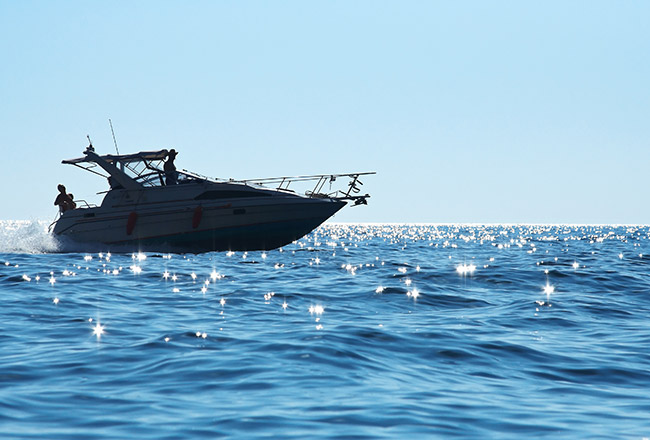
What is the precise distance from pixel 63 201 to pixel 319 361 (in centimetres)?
2104

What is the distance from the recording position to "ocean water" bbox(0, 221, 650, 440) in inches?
166

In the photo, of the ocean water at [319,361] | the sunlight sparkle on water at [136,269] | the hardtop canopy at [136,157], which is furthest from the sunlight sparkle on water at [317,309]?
the hardtop canopy at [136,157]

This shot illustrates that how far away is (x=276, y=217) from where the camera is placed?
73.8ft

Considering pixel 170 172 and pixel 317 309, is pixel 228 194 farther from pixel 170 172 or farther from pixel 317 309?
pixel 317 309

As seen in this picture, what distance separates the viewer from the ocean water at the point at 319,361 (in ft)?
13.8

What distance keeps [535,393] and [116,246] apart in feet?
65.4

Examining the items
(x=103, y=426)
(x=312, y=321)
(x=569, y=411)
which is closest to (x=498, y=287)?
(x=312, y=321)

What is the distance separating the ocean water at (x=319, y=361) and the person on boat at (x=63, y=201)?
12.4 meters

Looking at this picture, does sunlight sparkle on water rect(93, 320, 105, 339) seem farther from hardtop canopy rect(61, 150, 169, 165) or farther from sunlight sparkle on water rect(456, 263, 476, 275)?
hardtop canopy rect(61, 150, 169, 165)

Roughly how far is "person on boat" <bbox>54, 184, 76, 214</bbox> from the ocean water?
12389 millimetres

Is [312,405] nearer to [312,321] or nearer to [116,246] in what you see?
[312,321]

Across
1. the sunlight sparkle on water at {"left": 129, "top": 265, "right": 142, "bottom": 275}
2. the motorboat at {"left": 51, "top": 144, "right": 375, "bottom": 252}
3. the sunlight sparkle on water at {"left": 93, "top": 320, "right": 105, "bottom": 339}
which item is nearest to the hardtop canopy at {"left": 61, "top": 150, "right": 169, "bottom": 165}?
the motorboat at {"left": 51, "top": 144, "right": 375, "bottom": 252}

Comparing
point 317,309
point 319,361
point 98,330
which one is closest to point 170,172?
point 317,309

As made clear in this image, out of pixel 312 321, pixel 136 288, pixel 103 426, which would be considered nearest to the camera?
pixel 103 426
